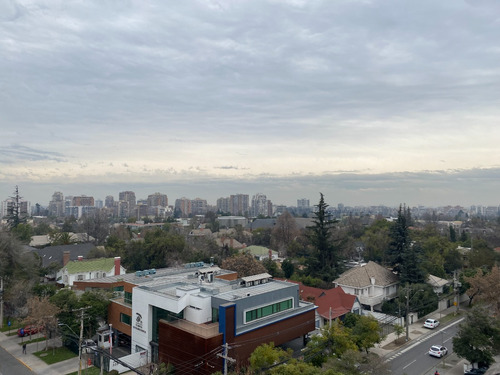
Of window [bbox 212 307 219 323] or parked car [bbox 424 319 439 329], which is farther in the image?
parked car [bbox 424 319 439 329]

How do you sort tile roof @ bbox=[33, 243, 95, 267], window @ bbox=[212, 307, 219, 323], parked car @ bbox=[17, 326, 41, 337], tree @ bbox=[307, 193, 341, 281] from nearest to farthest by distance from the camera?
window @ bbox=[212, 307, 219, 323] → parked car @ bbox=[17, 326, 41, 337] → tree @ bbox=[307, 193, 341, 281] → tile roof @ bbox=[33, 243, 95, 267]

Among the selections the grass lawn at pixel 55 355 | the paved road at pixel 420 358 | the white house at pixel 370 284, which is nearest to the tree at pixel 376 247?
the white house at pixel 370 284

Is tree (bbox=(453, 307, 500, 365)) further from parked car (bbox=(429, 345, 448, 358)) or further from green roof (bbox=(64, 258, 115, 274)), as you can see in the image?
green roof (bbox=(64, 258, 115, 274))

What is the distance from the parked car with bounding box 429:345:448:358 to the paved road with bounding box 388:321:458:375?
0.28 meters

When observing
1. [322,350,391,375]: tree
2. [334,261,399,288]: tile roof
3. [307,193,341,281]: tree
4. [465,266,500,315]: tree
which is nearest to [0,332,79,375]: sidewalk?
[322,350,391,375]: tree

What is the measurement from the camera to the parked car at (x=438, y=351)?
28.8 meters

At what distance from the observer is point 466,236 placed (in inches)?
3376

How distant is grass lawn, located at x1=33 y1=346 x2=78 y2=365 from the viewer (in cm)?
2807

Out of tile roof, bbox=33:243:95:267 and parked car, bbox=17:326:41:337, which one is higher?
tile roof, bbox=33:243:95:267

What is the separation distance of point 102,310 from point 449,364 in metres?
27.7

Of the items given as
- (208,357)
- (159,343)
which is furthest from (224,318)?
(159,343)

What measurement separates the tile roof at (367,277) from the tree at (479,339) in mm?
15743

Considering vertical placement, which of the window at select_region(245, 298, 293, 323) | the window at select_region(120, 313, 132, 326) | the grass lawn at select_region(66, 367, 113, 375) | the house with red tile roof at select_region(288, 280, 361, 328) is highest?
the window at select_region(245, 298, 293, 323)

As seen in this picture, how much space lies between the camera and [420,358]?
28703mm
